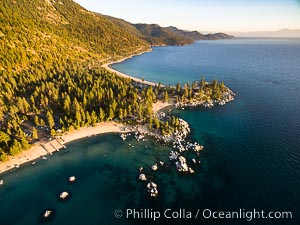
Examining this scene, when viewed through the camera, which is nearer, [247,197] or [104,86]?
→ [247,197]

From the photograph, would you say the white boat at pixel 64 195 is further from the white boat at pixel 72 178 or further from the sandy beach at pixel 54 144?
the sandy beach at pixel 54 144

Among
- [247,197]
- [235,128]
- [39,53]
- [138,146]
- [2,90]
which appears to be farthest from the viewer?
[39,53]

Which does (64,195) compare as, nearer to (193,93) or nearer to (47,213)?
(47,213)

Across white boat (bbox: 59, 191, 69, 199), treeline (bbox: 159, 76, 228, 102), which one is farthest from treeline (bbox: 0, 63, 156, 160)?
white boat (bbox: 59, 191, 69, 199)

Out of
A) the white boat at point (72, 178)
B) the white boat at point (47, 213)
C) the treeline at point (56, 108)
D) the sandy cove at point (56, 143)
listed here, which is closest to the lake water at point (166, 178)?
the white boat at point (72, 178)

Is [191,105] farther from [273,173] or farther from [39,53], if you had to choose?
[39,53]

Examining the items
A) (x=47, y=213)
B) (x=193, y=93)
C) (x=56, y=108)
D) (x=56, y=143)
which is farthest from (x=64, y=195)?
(x=193, y=93)

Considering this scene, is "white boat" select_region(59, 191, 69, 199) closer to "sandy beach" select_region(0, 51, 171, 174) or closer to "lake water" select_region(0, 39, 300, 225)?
"lake water" select_region(0, 39, 300, 225)

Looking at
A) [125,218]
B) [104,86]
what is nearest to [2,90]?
[104,86]
